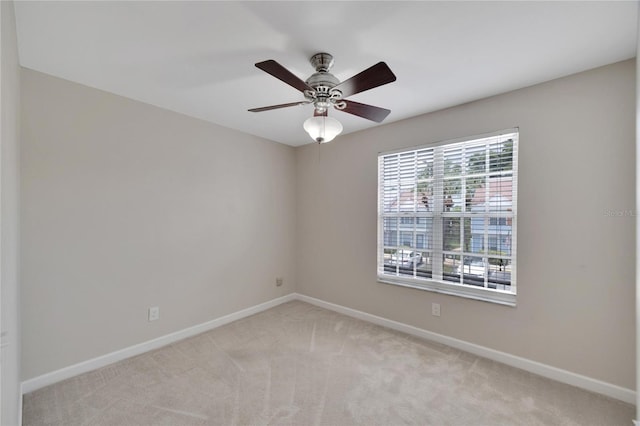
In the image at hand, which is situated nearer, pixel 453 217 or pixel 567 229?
pixel 567 229

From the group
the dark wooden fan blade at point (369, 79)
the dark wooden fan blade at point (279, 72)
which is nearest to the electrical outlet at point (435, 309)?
the dark wooden fan blade at point (369, 79)

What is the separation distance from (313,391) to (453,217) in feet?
6.65

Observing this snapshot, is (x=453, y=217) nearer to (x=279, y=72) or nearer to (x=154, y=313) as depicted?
(x=279, y=72)

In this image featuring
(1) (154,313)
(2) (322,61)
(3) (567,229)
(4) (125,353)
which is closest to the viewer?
(2) (322,61)

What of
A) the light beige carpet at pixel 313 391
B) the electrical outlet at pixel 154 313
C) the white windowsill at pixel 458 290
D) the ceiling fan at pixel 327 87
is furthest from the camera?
the electrical outlet at pixel 154 313

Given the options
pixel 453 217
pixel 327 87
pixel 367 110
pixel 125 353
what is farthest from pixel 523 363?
pixel 125 353

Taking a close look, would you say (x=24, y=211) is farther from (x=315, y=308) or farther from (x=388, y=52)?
(x=315, y=308)

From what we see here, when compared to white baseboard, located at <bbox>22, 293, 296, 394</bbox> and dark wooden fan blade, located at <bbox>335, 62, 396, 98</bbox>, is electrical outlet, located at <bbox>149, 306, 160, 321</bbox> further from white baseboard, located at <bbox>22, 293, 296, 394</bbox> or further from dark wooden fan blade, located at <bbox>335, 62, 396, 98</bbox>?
dark wooden fan blade, located at <bbox>335, 62, 396, 98</bbox>

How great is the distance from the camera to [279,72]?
1.57 m

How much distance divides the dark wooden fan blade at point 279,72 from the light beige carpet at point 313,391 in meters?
2.11

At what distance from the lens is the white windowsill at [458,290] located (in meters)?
2.49

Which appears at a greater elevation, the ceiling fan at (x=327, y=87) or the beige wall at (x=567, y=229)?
the ceiling fan at (x=327, y=87)

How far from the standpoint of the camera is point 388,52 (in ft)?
6.13

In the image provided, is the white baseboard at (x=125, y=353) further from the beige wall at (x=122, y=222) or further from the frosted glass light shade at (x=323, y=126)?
the frosted glass light shade at (x=323, y=126)
